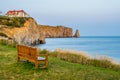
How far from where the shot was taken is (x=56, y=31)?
15825 centimetres

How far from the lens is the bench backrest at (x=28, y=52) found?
1238 cm

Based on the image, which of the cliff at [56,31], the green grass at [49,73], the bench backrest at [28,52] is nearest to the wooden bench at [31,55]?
the bench backrest at [28,52]

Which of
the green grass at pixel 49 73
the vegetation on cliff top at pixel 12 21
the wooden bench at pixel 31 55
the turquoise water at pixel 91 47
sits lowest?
the turquoise water at pixel 91 47

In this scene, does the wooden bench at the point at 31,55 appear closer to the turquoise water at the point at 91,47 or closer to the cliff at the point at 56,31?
the turquoise water at the point at 91,47

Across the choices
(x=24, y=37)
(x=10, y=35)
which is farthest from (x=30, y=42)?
(x=10, y=35)

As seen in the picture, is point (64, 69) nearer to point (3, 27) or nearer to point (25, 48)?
point (25, 48)

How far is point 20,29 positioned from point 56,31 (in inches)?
3934

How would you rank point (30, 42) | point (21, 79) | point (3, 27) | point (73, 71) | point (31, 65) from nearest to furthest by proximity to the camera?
point (21, 79)
point (73, 71)
point (31, 65)
point (3, 27)
point (30, 42)

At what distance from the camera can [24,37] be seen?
198 feet

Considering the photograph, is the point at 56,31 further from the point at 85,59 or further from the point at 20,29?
the point at 85,59

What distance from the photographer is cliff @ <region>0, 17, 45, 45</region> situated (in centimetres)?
5350

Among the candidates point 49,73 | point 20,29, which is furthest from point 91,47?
point 49,73

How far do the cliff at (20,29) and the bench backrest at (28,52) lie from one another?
36.5 metres

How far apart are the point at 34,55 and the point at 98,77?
3095 millimetres
